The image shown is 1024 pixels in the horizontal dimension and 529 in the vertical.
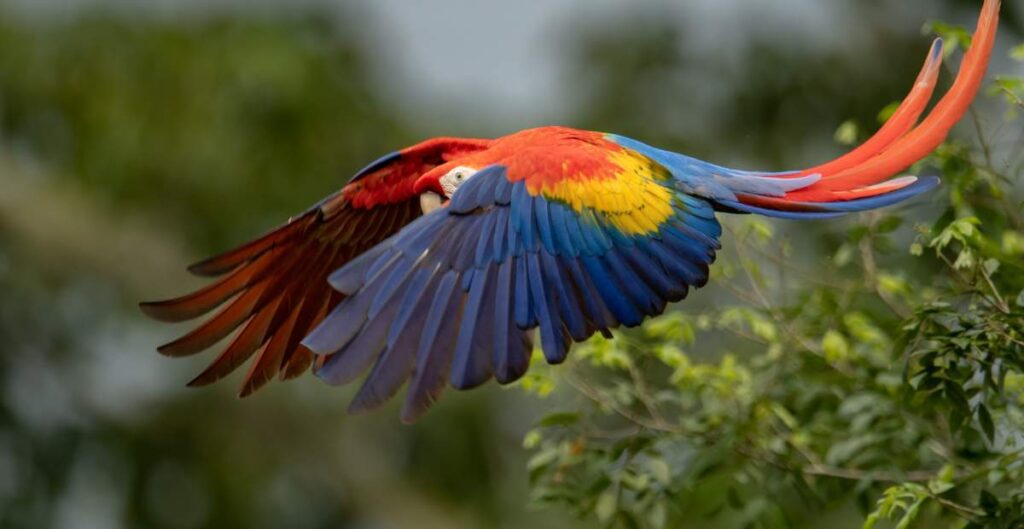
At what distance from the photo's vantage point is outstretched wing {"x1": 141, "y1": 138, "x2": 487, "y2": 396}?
136 inches

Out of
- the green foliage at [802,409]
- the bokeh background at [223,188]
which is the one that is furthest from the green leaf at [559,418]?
A: the bokeh background at [223,188]

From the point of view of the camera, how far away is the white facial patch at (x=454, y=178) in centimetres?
332

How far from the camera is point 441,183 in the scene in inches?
132

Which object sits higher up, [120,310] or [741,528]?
[120,310]

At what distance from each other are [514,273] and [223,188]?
4854mm

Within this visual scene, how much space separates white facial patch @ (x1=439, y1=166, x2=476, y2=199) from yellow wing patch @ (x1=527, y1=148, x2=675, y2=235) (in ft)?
0.80

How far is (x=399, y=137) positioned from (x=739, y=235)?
4.59 meters

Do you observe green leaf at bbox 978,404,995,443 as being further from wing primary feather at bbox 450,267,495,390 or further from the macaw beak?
the macaw beak

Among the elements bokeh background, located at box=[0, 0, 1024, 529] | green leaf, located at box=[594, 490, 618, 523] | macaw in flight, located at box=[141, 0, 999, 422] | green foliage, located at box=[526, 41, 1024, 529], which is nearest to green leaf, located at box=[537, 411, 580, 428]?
green foliage, located at box=[526, 41, 1024, 529]

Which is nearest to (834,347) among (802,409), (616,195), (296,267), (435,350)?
(802,409)

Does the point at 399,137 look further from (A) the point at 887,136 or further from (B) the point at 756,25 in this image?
(A) the point at 887,136

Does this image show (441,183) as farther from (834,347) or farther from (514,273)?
(834,347)

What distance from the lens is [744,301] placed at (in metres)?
3.83

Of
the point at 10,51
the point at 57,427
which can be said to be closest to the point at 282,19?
the point at 10,51
